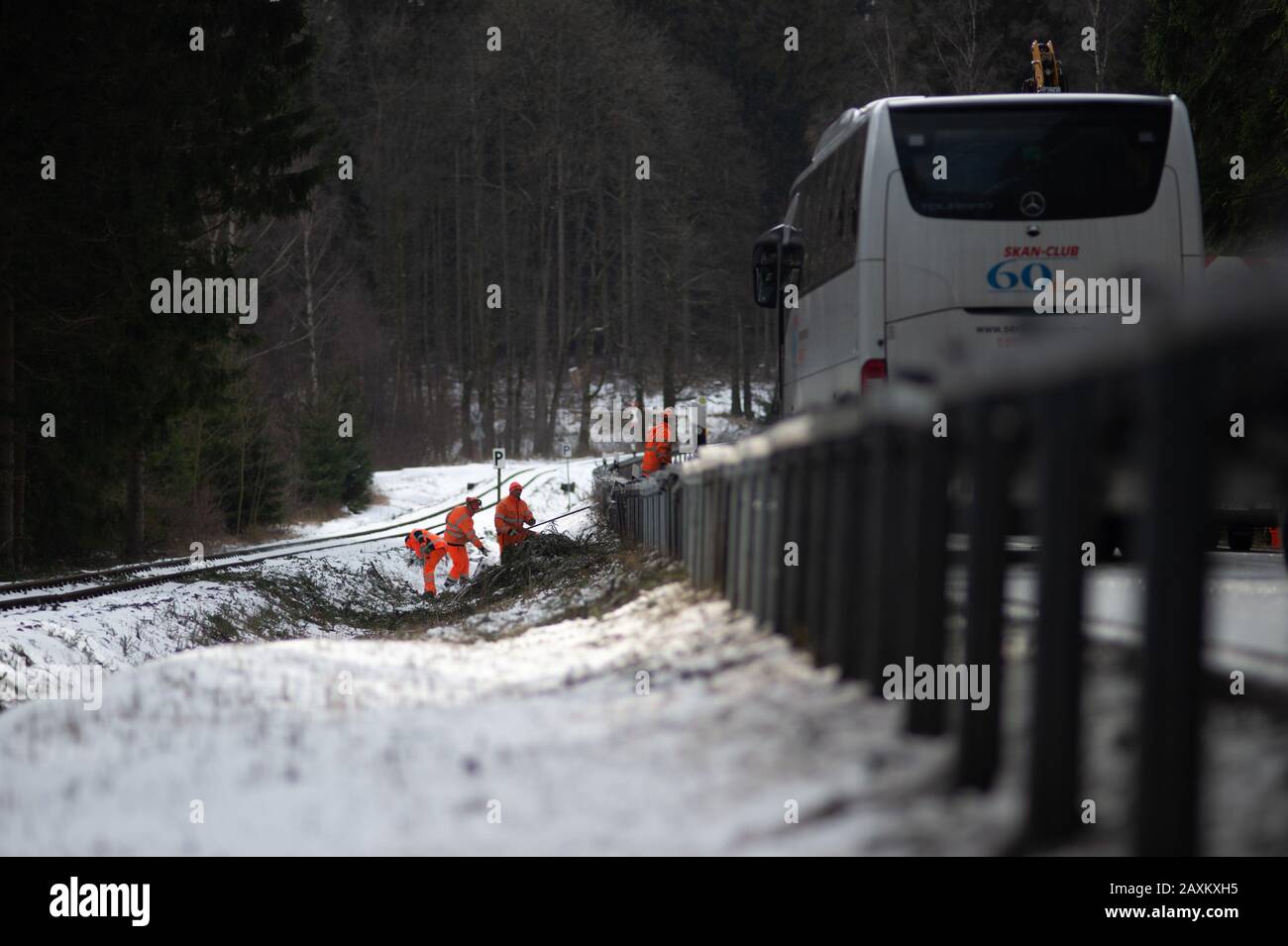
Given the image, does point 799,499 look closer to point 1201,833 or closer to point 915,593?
point 915,593

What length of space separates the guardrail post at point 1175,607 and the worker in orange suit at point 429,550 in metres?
20.1

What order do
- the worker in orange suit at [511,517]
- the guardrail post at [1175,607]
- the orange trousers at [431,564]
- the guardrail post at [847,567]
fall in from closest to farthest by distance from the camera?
1. the guardrail post at [1175,607]
2. the guardrail post at [847,567]
3. the worker in orange suit at [511,517]
4. the orange trousers at [431,564]

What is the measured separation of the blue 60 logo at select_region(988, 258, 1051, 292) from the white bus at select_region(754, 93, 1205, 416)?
0.03 ft

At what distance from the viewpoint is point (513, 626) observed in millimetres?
12484

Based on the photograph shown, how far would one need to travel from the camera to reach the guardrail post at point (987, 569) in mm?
4148

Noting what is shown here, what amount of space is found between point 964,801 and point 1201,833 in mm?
1035

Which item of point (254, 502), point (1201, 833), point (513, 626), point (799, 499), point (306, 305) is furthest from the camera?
point (306, 305)

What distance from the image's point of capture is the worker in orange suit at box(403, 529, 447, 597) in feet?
76.6

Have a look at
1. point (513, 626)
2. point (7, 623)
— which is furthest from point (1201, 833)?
point (7, 623)

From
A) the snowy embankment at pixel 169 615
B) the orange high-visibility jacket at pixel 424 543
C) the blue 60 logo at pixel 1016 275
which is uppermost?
the blue 60 logo at pixel 1016 275

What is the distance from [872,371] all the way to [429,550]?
42.0 ft

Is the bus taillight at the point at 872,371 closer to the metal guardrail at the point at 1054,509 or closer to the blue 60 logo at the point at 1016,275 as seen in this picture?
the blue 60 logo at the point at 1016,275

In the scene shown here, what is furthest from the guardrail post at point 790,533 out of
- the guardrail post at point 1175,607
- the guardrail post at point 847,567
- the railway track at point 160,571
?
the railway track at point 160,571

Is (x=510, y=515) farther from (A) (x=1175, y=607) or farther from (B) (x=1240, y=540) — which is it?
(A) (x=1175, y=607)
